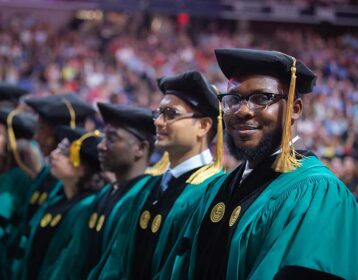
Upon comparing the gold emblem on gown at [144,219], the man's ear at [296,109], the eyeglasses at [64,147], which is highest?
the man's ear at [296,109]

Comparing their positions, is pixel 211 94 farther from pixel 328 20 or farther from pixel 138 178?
pixel 328 20

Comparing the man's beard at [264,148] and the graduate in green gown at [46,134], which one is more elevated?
the man's beard at [264,148]

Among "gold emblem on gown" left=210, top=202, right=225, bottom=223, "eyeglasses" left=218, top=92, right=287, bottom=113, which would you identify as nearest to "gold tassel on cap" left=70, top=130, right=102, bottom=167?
"gold emblem on gown" left=210, top=202, right=225, bottom=223

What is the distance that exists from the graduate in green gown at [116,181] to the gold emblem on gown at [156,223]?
2.03ft

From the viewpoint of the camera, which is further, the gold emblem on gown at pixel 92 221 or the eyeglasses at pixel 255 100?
the gold emblem on gown at pixel 92 221

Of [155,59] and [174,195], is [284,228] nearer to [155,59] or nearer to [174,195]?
[174,195]

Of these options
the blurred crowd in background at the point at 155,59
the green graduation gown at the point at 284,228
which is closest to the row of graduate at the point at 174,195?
the green graduation gown at the point at 284,228

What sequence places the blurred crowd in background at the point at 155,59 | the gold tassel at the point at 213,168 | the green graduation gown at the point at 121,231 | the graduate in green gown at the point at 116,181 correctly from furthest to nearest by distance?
the blurred crowd in background at the point at 155,59 < the graduate in green gown at the point at 116,181 < the green graduation gown at the point at 121,231 < the gold tassel at the point at 213,168

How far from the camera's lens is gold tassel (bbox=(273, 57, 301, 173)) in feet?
8.93

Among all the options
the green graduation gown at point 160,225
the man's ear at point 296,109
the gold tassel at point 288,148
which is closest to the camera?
the gold tassel at point 288,148

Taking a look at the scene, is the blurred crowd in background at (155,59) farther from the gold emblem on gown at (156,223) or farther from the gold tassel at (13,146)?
the gold emblem on gown at (156,223)

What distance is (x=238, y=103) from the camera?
286 cm

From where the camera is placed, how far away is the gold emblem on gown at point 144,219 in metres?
3.82

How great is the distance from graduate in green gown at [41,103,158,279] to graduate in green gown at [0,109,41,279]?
1.18 metres
